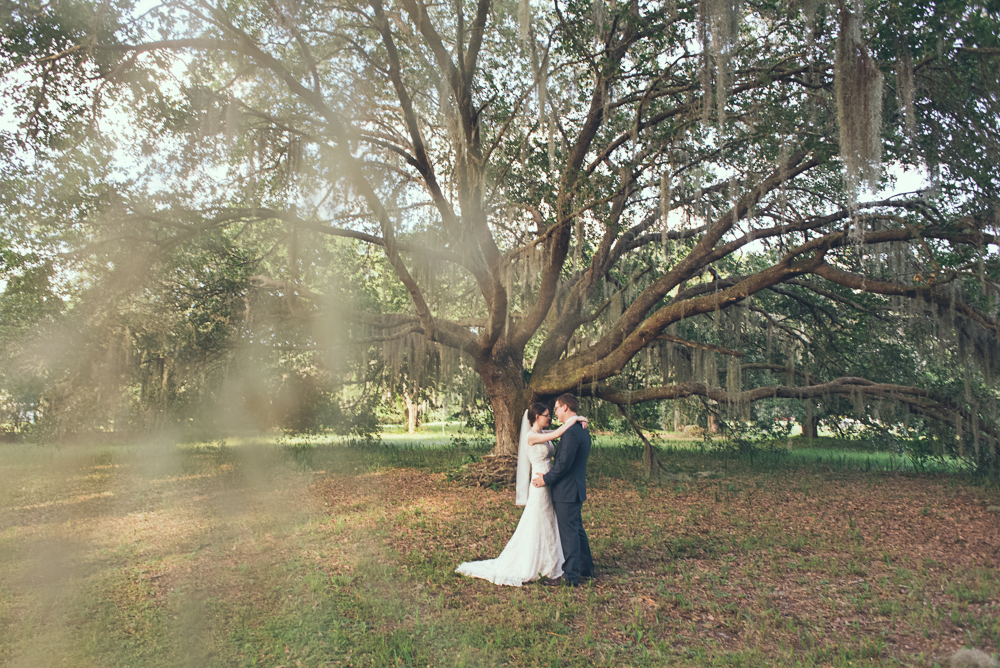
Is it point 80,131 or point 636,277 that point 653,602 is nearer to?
point 636,277

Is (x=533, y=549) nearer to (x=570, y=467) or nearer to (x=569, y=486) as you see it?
(x=569, y=486)

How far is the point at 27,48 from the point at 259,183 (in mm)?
2963

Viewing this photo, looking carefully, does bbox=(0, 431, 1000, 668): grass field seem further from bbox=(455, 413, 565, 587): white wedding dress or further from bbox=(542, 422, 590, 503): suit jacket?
bbox=(542, 422, 590, 503): suit jacket

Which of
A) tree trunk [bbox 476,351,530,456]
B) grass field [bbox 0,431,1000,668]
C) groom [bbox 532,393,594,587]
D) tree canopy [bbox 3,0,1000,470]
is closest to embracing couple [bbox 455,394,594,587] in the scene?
groom [bbox 532,393,594,587]

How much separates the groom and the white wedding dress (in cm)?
7

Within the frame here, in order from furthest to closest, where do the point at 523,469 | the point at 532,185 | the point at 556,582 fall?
the point at 532,185 → the point at 523,469 → the point at 556,582

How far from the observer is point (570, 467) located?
4.24 meters

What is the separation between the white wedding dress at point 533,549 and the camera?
4.18 metres

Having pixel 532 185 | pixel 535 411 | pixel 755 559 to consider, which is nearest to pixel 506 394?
pixel 532 185

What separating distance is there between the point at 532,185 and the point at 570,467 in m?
4.94

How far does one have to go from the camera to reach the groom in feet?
13.7

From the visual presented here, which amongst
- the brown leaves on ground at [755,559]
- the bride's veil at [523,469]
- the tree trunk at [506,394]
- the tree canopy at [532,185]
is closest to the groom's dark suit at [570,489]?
the brown leaves on ground at [755,559]

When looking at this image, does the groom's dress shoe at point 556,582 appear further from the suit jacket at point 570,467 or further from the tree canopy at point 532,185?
the tree canopy at point 532,185

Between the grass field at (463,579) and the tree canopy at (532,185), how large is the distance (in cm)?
180
